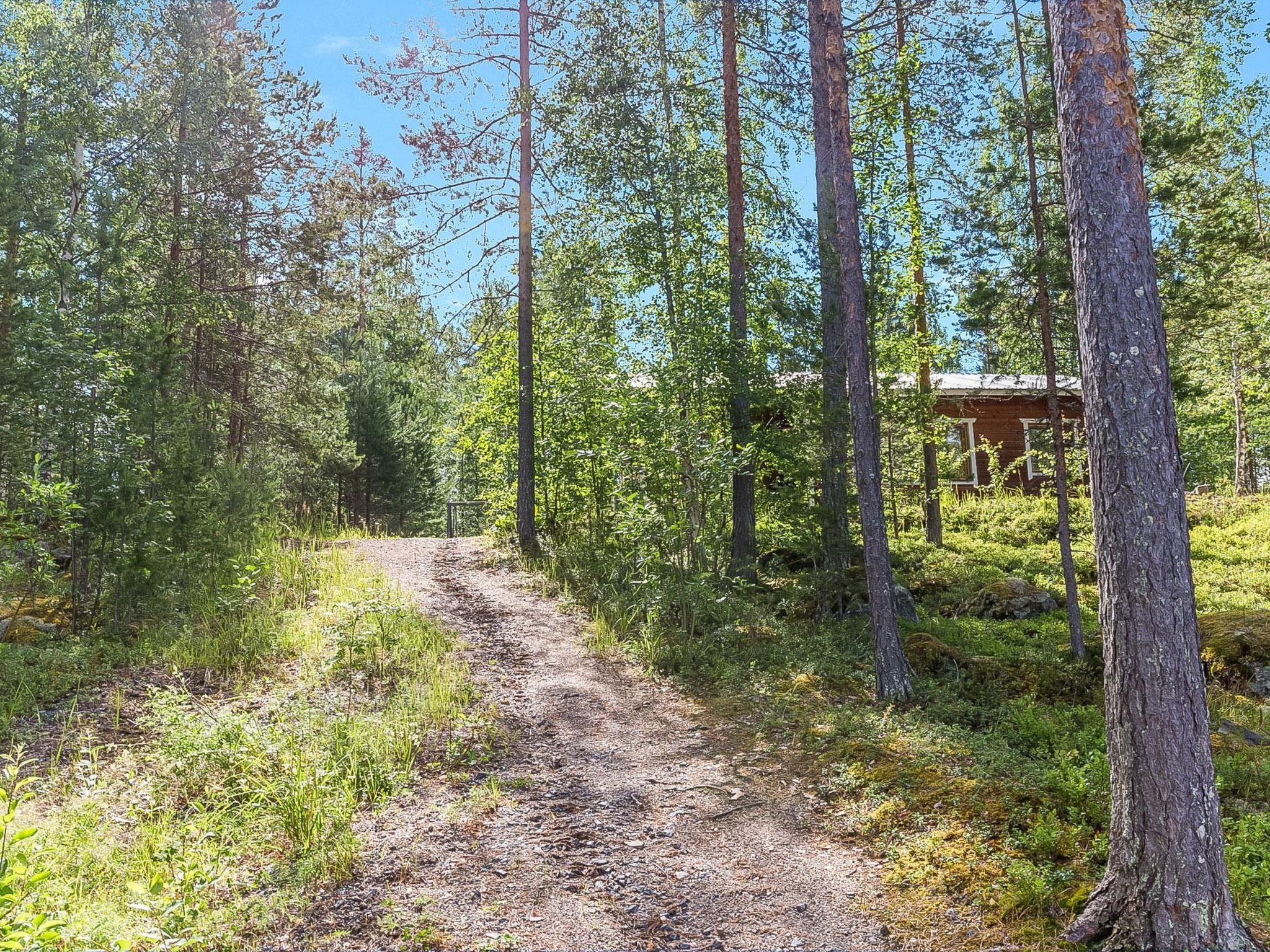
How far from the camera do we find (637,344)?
1018cm

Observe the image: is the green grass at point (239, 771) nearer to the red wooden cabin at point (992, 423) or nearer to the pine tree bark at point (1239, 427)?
the red wooden cabin at point (992, 423)

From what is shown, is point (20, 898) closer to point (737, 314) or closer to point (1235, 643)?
point (737, 314)

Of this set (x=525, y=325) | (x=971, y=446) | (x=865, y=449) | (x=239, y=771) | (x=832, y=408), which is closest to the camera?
(x=239, y=771)

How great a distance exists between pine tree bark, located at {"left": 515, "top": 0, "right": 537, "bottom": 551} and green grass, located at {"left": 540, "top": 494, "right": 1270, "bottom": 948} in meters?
1.42

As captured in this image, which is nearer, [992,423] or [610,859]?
[610,859]

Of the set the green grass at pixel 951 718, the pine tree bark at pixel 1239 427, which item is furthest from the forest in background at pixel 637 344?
Result: the pine tree bark at pixel 1239 427

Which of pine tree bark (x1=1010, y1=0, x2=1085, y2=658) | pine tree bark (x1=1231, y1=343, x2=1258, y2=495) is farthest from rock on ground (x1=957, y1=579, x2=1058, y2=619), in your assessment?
pine tree bark (x1=1231, y1=343, x2=1258, y2=495)

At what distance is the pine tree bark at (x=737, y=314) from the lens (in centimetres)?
1037

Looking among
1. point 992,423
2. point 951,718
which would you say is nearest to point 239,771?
point 951,718

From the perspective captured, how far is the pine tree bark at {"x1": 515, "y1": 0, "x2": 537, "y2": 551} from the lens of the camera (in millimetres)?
13344

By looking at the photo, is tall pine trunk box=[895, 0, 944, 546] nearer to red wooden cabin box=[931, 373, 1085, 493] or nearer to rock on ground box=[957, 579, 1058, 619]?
rock on ground box=[957, 579, 1058, 619]

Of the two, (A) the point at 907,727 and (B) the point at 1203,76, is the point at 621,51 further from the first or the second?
(B) the point at 1203,76

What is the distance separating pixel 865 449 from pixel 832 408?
195 centimetres

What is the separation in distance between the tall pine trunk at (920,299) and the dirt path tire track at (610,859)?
25.5 feet
